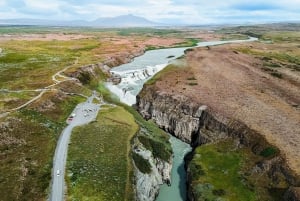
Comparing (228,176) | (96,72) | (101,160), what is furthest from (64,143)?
(96,72)

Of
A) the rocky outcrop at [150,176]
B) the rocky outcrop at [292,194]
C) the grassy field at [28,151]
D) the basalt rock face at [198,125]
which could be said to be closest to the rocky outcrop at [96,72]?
the basalt rock face at [198,125]

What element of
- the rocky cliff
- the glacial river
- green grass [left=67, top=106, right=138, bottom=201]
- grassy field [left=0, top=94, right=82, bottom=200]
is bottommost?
the glacial river

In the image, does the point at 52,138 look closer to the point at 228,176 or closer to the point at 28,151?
the point at 28,151

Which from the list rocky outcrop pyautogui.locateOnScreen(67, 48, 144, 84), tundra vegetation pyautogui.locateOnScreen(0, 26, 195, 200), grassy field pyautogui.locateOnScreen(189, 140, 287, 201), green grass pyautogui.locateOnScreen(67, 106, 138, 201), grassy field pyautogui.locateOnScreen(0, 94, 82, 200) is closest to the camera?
grassy field pyautogui.locateOnScreen(0, 94, 82, 200)

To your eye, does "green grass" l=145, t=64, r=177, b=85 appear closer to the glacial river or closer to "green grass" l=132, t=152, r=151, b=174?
the glacial river

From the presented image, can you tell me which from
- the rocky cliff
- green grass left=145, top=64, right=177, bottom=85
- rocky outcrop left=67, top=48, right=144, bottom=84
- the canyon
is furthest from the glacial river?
green grass left=145, top=64, right=177, bottom=85
